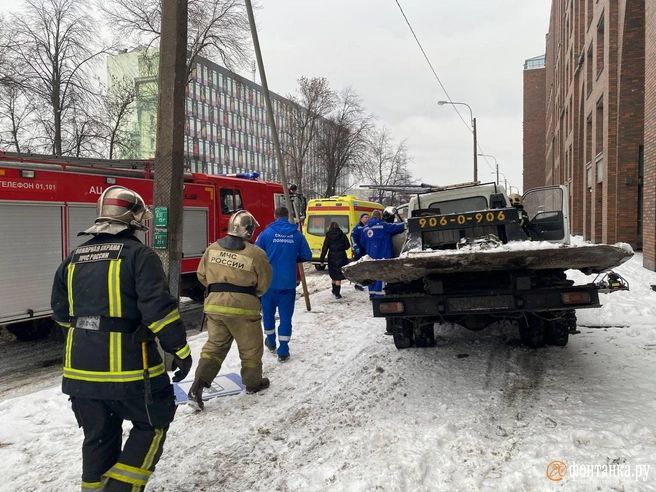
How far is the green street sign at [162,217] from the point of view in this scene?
5020mm

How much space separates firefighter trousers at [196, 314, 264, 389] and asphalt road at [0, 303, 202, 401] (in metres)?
2.51

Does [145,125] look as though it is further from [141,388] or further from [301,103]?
[141,388]

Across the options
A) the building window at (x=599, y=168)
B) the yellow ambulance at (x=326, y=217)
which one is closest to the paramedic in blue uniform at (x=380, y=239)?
the yellow ambulance at (x=326, y=217)

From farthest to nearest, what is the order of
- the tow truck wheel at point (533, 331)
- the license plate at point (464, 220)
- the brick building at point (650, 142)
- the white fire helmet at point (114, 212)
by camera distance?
the brick building at point (650, 142)
the tow truck wheel at point (533, 331)
the license plate at point (464, 220)
the white fire helmet at point (114, 212)

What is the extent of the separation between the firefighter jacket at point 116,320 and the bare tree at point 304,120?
3427 centimetres

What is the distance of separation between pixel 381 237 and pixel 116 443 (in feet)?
22.0

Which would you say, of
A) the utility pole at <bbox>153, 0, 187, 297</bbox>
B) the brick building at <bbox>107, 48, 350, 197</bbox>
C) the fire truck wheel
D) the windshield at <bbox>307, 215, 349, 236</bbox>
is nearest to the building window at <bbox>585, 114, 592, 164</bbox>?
the windshield at <bbox>307, 215, 349, 236</bbox>

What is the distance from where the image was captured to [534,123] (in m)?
62.2

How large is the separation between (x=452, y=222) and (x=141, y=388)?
3.56 m

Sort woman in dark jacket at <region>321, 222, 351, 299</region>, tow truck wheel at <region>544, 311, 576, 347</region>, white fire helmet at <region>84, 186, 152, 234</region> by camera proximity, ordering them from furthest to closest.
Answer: woman in dark jacket at <region>321, 222, 351, 299</region>, tow truck wheel at <region>544, 311, 576, 347</region>, white fire helmet at <region>84, 186, 152, 234</region>

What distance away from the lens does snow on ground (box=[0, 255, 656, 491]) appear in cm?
302

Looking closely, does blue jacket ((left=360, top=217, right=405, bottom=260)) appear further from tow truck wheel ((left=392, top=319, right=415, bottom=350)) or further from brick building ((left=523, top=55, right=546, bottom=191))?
brick building ((left=523, top=55, right=546, bottom=191))

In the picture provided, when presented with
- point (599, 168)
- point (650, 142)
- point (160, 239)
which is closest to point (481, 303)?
point (160, 239)

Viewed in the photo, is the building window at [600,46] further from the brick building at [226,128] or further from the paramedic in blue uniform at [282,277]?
the brick building at [226,128]
